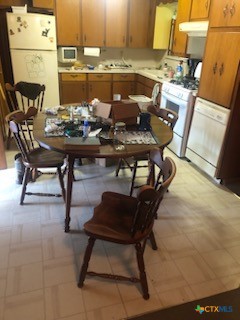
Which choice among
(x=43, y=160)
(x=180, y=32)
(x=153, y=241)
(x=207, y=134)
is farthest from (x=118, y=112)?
(x=180, y=32)

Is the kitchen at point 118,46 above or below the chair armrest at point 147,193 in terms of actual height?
above

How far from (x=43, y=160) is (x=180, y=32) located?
291 centimetres

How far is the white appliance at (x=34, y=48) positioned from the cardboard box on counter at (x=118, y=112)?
2.53 metres

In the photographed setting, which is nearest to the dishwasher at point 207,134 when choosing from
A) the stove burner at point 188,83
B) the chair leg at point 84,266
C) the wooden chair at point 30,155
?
the stove burner at point 188,83

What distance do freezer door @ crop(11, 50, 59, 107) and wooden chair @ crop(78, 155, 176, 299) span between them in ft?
10.5

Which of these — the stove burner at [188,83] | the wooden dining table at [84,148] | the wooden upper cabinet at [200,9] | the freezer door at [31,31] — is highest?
the wooden upper cabinet at [200,9]

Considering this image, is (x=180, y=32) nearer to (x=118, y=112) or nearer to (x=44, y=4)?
(x=44, y=4)

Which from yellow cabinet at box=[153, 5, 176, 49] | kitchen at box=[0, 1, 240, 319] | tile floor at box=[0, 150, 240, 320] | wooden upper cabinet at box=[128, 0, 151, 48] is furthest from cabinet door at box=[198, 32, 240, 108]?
wooden upper cabinet at box=[128, 0, 151, 48]

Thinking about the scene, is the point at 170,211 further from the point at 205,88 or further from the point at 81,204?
the point at 205,88

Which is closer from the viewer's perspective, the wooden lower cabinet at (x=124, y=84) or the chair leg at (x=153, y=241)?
the chair leg at (x=153, y=241)

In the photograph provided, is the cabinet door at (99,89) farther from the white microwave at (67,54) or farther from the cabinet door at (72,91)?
the white microwave at (67,54)

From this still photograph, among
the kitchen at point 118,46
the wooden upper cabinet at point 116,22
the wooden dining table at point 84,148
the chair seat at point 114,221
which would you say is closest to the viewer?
the chair seat at point 114,221

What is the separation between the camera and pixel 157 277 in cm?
164

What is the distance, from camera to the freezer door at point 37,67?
13.1 ft
